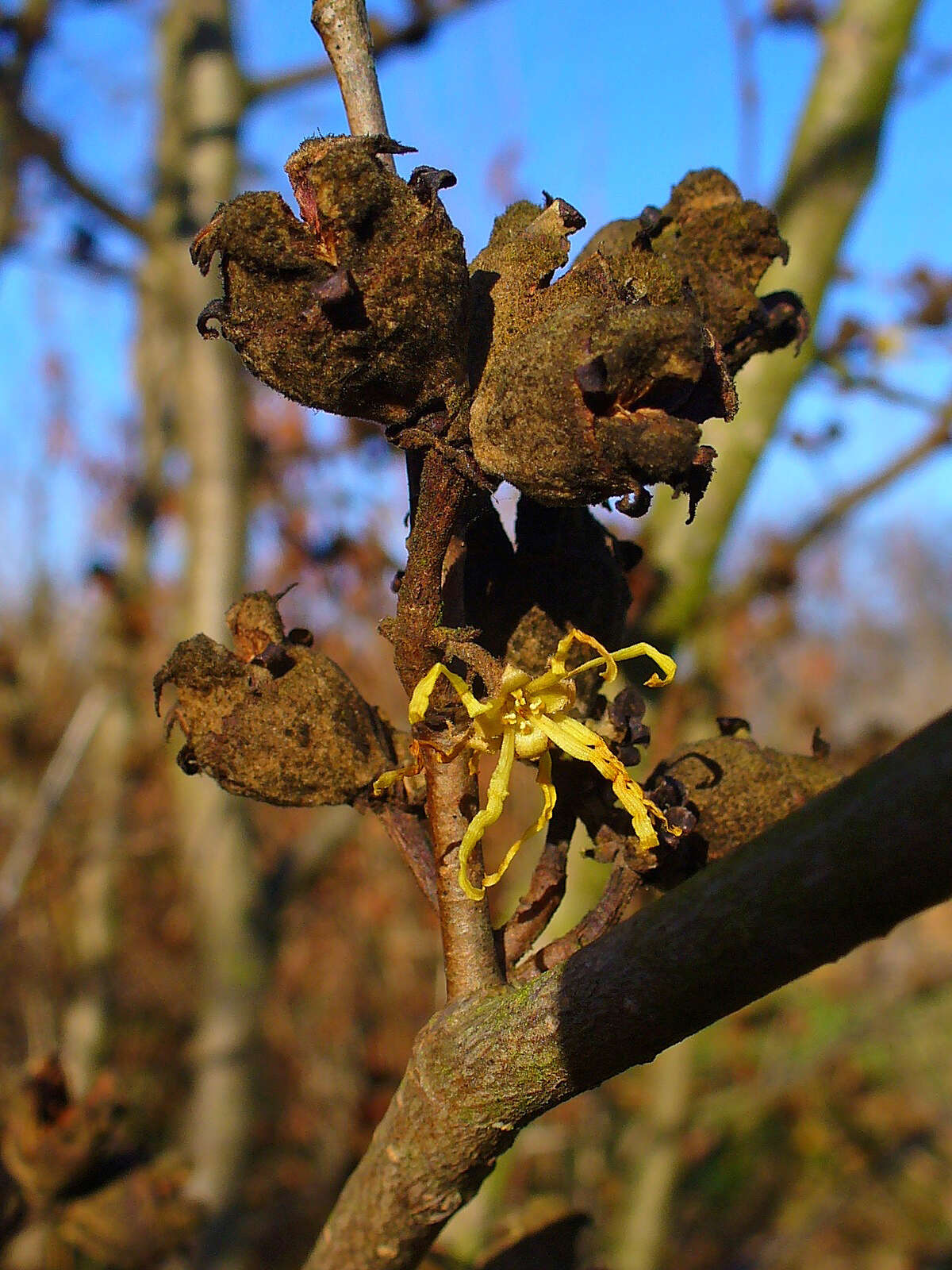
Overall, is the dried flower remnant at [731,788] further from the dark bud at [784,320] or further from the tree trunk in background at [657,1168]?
the tree trunk in background at [657,1168]

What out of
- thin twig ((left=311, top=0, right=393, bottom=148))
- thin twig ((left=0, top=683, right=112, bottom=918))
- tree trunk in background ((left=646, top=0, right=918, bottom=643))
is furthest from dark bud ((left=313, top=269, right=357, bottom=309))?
thin twig ((left=0, top=683, right=112, bottom=918))

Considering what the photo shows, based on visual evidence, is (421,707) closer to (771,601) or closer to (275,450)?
(771,601)

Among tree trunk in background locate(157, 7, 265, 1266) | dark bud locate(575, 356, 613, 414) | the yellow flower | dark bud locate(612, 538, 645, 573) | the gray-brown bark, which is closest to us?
the gray-brown bark

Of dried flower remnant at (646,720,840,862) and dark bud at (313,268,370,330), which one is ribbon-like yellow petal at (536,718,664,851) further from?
dark bud at (313,268,370,330)

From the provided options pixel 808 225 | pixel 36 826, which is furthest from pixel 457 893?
pixel 36 826

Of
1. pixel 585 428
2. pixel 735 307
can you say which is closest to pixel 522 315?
pixel 585 428

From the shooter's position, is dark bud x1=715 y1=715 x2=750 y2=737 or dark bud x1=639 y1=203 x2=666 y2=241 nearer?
dark bud x1=639 y1=203 x2=666 y2=241

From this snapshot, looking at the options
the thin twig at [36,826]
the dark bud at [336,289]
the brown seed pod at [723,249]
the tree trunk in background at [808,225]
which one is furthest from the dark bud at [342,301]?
the thin twig at [36,826]
